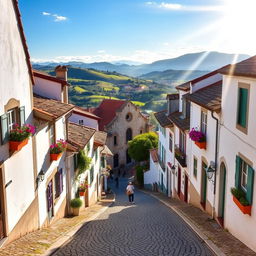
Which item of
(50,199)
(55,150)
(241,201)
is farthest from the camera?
(50,199)

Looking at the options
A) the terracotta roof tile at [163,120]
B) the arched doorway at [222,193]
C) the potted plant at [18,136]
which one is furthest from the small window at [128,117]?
the potted plant at [18,136]

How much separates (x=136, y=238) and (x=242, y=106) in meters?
6.15

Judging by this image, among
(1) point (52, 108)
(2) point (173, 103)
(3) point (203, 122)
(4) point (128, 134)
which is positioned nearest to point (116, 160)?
(4) point (128, 134)

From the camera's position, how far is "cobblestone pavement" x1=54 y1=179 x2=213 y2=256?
10.3 meters

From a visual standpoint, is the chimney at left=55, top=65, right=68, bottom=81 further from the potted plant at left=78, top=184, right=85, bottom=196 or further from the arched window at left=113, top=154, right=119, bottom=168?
the arched window at left=113, top=154, right=119, bottom=168

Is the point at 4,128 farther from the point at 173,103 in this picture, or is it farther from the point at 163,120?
the point at 163,120

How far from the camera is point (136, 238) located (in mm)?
12016

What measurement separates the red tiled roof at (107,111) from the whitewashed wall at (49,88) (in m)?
38.1

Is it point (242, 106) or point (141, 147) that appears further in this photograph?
point (141, 147)

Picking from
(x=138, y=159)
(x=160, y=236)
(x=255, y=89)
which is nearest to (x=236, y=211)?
(x=160, y=236)

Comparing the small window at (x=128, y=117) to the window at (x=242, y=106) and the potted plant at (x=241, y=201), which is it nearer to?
the window at (x=242, y=106)

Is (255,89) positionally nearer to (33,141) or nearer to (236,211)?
A: (236,211)

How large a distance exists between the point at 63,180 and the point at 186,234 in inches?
300

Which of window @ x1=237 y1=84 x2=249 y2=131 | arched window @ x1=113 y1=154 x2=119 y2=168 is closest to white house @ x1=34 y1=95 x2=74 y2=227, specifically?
window @ x1=237 y1=84 x2=249 y2=131
